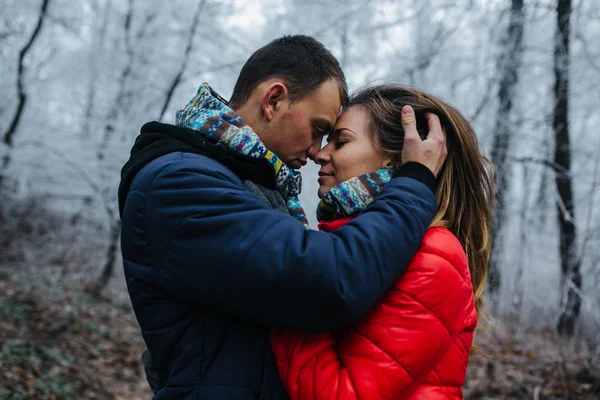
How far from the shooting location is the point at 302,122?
162cm

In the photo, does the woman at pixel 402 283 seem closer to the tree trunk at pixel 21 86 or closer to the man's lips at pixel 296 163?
the man's lips at pixel 296 163

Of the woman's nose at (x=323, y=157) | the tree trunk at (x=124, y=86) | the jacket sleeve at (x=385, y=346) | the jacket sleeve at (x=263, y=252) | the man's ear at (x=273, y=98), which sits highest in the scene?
the tree trunk at (x=124, y=86)

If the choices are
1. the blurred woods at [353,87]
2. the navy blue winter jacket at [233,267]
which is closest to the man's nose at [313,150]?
the navy blue winter jacket at [233,267]

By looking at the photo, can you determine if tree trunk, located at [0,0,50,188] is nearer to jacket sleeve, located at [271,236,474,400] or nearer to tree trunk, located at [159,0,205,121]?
tree trunk, located at [159,0,205,121]

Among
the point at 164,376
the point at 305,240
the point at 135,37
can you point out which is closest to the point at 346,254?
the point at 305,240

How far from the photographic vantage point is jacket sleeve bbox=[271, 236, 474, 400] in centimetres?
114

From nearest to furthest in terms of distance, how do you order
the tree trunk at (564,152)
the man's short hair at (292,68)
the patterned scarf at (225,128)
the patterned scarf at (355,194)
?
the patterned scarf at (225,128) → the patterned scarf at (355,194) → the man's short hair at (292,68) → the tree trunk at (564,152)

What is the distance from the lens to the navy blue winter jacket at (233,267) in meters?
1.04

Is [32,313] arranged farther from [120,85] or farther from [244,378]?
[244,378]

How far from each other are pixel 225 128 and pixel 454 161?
36.5 inches

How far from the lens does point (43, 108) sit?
9.74 metres

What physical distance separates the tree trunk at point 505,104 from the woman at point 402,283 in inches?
166

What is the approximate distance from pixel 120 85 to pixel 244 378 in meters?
7.92

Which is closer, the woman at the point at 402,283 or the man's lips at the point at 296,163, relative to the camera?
the woman at the point at 402,283
